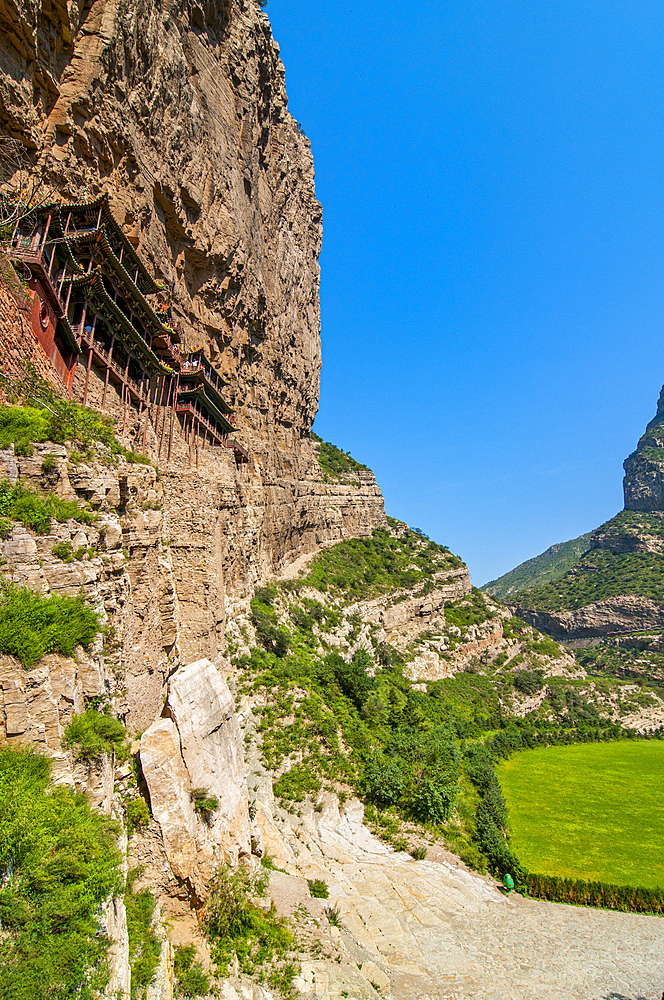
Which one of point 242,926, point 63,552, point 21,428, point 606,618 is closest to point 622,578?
point 606,618

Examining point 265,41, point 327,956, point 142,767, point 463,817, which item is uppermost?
point 265,41

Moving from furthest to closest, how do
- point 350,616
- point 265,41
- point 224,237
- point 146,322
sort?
point 350,616 → point 265,41 → point 224,237 → point 146,322

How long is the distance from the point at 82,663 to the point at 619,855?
2922 centimetres

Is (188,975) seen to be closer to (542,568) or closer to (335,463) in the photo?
(335,463)

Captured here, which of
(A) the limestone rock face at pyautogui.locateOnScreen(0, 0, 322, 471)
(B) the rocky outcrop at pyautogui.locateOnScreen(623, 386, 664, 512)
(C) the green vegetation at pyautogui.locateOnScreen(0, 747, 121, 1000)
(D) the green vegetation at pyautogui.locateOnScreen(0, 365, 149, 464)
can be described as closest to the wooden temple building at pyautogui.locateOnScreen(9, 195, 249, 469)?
(A) the limestone rock face at pyautogui.locateOnScreen(0, 0, 322, 471)

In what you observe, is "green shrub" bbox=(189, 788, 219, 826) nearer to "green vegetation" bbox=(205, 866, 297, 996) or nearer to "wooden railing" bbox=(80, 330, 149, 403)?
"green vegetation" bbox=(205, 866, 297, 996)

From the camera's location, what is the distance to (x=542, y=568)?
164m

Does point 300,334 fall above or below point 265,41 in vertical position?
below

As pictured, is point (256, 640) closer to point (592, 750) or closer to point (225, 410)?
point (225, 410)

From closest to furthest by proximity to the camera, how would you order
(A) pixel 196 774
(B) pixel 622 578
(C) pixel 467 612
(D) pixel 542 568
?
(A) pixel 196 774 → (C) pixel 467 612 → (B) pixel 622 578 → (D) pixel 542 568

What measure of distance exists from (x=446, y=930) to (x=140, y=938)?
1346 cm

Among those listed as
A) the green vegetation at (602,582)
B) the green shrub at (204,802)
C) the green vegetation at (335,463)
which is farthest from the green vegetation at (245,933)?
the green vegetation at (602,582)

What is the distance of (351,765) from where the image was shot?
64.2 feet

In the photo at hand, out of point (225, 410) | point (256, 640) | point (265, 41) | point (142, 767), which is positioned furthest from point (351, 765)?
point (265, 41)
